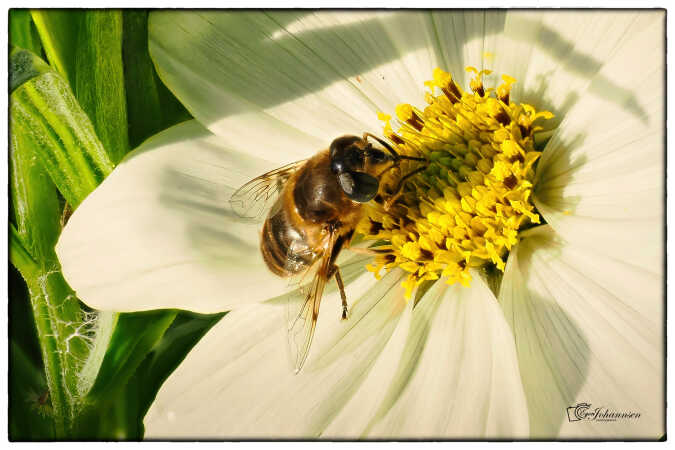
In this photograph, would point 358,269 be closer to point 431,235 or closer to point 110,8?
point 431,235

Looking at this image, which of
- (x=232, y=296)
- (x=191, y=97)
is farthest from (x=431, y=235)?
(x=191, y=97)

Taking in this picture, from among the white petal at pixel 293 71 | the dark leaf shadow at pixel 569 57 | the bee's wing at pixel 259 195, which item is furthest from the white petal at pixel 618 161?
the bee's wing at pixel 259 195

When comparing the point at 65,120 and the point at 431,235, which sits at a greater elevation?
the point at 65,120

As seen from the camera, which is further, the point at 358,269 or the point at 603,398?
the point at 358,269

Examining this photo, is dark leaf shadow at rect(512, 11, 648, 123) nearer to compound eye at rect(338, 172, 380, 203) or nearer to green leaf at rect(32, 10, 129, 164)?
compound eye at rect(338, 172, 380, 203)

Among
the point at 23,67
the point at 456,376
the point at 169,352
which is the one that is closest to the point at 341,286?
the point at 456,376

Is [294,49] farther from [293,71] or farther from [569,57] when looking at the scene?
[569,57]

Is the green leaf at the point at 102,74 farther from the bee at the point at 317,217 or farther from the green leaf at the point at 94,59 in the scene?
the bee at the point at 317,217
